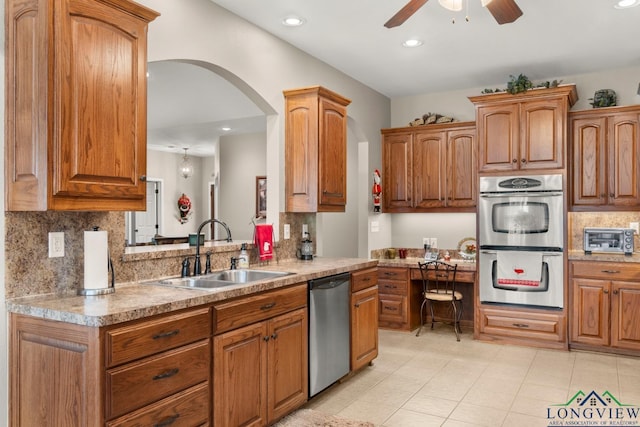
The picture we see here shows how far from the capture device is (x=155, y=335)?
6.68 feet

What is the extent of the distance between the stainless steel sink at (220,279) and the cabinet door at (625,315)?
123 inches

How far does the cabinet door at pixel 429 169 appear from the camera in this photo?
213 inches

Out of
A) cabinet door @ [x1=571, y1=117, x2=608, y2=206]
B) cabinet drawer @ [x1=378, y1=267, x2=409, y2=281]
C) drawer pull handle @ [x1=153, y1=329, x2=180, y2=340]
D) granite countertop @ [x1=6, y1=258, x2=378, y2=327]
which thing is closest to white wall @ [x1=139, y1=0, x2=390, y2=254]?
granite countertop @ [x1=6, y1=258, x2=378, y2=327]

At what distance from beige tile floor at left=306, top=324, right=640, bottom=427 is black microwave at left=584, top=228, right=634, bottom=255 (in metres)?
0.97

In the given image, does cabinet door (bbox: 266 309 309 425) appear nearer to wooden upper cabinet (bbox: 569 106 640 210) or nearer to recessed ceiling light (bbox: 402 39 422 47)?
recessed ceiling light (bbox: 402 39 422 47)

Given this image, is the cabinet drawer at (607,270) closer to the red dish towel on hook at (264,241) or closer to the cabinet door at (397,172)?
the cabinet door at (397,172)

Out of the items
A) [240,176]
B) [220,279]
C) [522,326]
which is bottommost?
[522,326]

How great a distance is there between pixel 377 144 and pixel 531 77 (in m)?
1.78

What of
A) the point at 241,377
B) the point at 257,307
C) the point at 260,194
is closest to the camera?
the point at 241,377

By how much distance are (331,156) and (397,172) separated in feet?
6.20

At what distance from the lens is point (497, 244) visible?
471 cm

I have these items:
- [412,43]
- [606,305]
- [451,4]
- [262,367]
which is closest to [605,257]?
[606,305]

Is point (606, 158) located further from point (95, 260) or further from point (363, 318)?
point (95, 260)

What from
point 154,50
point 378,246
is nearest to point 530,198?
point 378,246
